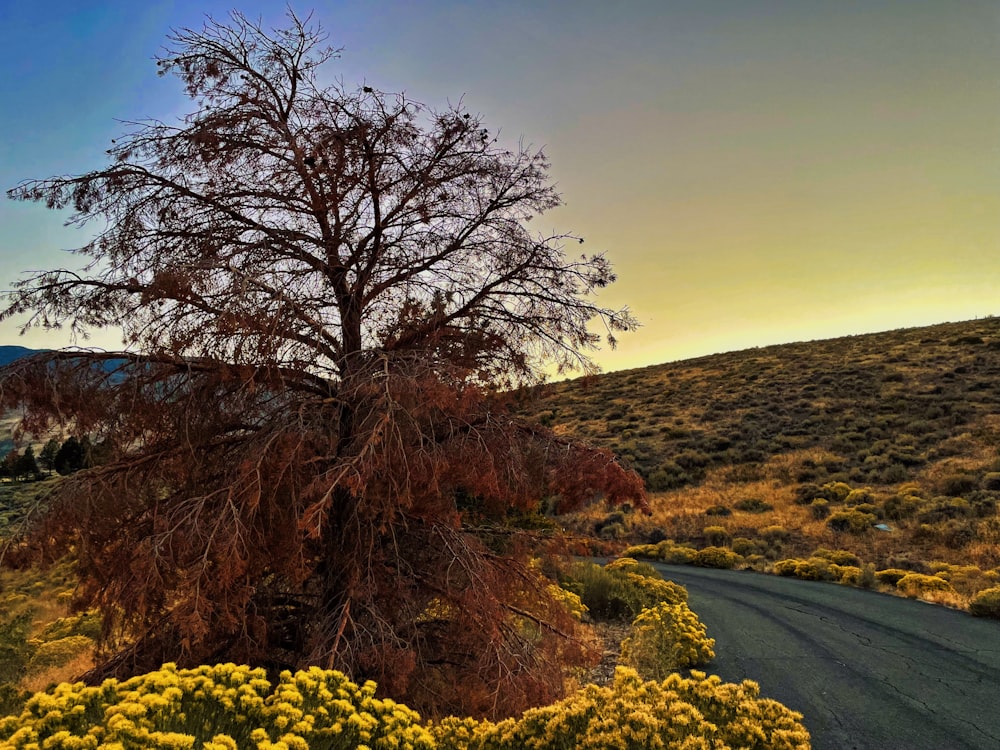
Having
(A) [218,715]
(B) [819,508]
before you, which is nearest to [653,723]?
(A) [218,715]

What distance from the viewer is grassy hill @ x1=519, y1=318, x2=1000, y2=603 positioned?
18.1m

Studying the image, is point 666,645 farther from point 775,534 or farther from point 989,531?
point 775,534

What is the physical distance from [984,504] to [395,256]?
20.1 metres

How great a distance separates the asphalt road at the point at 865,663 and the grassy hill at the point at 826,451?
2.79m

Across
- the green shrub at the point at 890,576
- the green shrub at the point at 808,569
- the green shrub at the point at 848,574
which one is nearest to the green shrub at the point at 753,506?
the green shrub at the point at 808,569

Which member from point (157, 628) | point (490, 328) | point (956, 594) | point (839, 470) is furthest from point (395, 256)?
point (839, 470)

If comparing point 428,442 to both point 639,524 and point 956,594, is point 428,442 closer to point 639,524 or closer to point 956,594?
point 956,594

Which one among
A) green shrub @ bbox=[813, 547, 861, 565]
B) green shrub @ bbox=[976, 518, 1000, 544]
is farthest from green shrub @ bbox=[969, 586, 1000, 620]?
green shrub @ bbox=[976, 518, 1000, 544]

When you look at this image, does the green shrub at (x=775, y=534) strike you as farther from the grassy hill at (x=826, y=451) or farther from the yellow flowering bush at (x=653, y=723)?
the yellow flowering bush at (x=653, y=723)

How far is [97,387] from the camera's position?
5461mm

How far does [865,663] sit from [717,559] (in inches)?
393

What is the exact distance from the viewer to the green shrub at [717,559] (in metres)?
18.4

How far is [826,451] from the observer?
27.6 meters

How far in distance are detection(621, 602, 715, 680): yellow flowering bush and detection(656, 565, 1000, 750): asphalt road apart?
1.58 ft
